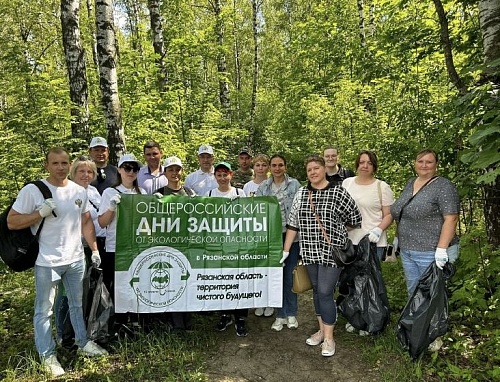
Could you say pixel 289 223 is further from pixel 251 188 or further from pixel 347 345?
pixel 347 345

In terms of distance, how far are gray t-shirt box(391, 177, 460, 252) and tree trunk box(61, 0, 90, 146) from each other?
6.44 metres

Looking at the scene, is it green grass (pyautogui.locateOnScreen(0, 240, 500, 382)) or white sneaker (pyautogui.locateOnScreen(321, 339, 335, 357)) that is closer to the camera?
green grass (pyautogui.locateOnScreen(0, 240, 500, 382))

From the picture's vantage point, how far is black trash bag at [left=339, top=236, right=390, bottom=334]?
416 centimetres

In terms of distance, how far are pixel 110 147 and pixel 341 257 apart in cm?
436

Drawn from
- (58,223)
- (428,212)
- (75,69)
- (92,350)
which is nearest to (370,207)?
(428,212)

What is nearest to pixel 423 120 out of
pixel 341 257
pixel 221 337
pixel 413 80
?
pixel 413 80

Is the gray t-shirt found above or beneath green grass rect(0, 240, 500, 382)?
above

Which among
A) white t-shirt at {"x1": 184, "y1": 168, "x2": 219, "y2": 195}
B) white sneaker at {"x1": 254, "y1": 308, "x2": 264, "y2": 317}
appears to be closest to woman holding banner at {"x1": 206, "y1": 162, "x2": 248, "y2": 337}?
white sneaker at {"x1": 254, "y1": 308, "x2": 264, "y2": 317}

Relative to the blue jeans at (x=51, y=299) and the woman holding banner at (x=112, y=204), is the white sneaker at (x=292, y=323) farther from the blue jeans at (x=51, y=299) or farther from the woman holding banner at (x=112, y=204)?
the blue jeans at (x=51, y=299)

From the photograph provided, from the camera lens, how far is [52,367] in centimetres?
372

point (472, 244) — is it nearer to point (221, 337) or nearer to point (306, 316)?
point (306, 316)

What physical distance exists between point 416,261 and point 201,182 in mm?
2818

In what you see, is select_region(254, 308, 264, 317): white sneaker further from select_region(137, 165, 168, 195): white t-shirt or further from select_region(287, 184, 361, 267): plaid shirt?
select_region(137, 165, 168, 195): white t-shirt

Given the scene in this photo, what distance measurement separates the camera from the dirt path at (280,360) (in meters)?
3.80
